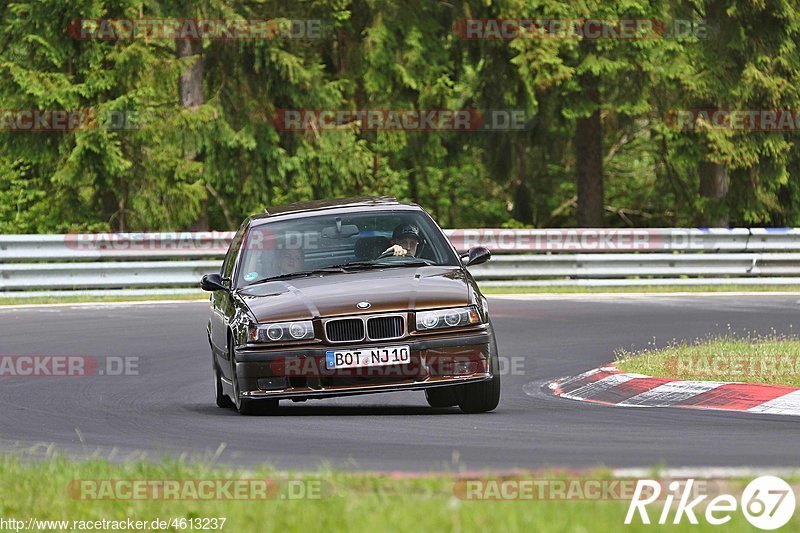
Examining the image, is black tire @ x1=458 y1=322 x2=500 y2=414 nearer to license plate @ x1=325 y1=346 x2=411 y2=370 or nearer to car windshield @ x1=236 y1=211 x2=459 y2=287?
license plate @ x1=325 y1=346 x2=411 y2=370

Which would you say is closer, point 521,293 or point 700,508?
point 700,508

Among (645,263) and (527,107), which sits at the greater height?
(527,107)

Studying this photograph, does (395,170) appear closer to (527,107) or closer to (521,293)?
(527,107)

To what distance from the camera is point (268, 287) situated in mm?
10945

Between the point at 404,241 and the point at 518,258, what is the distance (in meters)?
13.5

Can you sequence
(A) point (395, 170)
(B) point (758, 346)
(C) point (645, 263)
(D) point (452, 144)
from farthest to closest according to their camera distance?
(A) point (395, 170) → (D) point (452, 144) → (C) point (645, 263) → (B) point (758, 346)

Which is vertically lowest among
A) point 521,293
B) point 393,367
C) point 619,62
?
point 521,293

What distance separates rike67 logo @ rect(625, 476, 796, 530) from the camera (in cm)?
552

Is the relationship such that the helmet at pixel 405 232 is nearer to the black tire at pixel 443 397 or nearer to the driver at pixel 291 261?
the driver at pixel 291 261

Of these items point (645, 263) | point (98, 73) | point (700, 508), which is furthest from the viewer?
point (98, 73)

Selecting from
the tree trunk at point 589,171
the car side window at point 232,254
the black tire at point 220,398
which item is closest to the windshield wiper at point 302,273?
the car side window at point 232,254

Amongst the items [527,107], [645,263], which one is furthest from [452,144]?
[645,263]

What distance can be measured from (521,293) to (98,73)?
10129 mm

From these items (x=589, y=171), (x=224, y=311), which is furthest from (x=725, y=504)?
(x=589, y=171)
